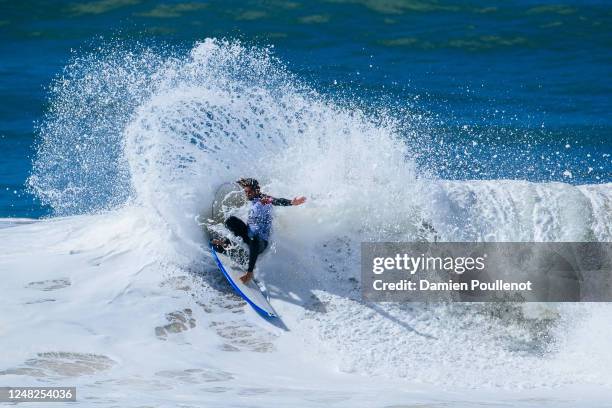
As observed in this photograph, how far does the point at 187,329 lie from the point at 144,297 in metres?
0.61

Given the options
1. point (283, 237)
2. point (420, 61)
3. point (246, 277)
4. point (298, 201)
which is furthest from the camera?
point (420, 61)

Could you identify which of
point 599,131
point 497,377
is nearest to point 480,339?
point 497,377

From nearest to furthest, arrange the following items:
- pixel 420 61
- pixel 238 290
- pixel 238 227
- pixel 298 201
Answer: pixel 298 201
pixel 238 290
pixel 238 227
pixel 420 61

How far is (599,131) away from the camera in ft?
50.7

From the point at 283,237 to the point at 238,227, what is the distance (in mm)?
506

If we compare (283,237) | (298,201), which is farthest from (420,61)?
(298,201)

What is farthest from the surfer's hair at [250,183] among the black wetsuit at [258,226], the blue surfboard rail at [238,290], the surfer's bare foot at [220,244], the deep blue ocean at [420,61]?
the deep blue ocean at [420,61]

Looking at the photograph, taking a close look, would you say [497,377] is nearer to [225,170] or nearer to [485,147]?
[225,170]

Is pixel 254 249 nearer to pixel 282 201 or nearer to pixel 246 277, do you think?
pixel 246 277

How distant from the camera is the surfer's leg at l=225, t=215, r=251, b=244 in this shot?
9547 millimetres

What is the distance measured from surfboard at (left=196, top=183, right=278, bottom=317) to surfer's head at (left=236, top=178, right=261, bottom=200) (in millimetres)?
374

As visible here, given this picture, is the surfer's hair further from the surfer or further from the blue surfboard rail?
the blue surfboard rail

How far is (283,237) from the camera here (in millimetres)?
9805

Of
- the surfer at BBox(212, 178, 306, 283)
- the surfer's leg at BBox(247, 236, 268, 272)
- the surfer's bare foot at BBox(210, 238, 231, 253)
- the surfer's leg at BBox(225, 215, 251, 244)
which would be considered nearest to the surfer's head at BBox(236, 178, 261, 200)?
the surfer at BBox(212, 178, 306, 283)
